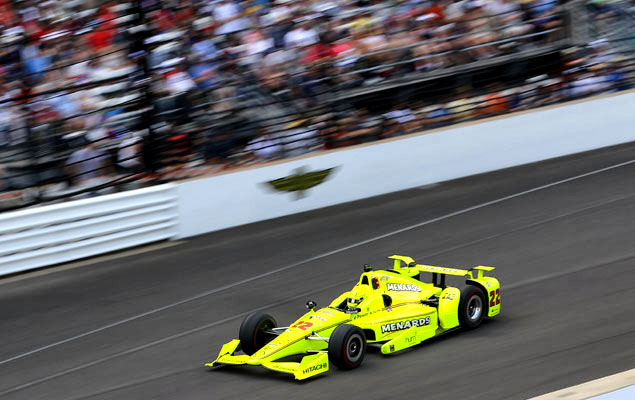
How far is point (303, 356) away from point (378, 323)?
0.65 meters

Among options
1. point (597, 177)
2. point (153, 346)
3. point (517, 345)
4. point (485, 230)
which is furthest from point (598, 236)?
point (153, 346)

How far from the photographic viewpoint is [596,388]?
5832 mm

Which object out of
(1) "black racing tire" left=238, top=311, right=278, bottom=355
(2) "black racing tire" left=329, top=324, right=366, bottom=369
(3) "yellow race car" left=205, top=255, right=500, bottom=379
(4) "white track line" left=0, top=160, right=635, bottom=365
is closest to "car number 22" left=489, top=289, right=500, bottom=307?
(3) "yellow race car" left=205, top=255, right=500, bottom=379

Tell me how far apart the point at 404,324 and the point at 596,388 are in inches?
72.6

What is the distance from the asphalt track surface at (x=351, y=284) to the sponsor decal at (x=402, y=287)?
0.49 meters

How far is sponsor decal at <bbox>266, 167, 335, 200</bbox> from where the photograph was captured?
12.5 meters

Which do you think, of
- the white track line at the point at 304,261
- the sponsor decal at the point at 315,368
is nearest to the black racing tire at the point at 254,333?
the sponsor decal at the point at 315,368

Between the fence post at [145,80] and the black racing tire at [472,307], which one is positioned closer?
the black racing tire at [472,307]

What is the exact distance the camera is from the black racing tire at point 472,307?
7.55 m

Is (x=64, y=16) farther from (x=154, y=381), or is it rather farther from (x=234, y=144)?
(x=154, y=381)

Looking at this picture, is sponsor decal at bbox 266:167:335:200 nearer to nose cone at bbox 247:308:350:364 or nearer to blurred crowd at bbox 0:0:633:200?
blurred crowd at bbox 0:0:633:200

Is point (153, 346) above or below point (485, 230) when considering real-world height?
above

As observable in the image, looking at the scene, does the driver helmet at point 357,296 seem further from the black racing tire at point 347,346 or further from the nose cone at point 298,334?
the black racing tire at point 347,346

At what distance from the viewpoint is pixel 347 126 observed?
13211 mm
